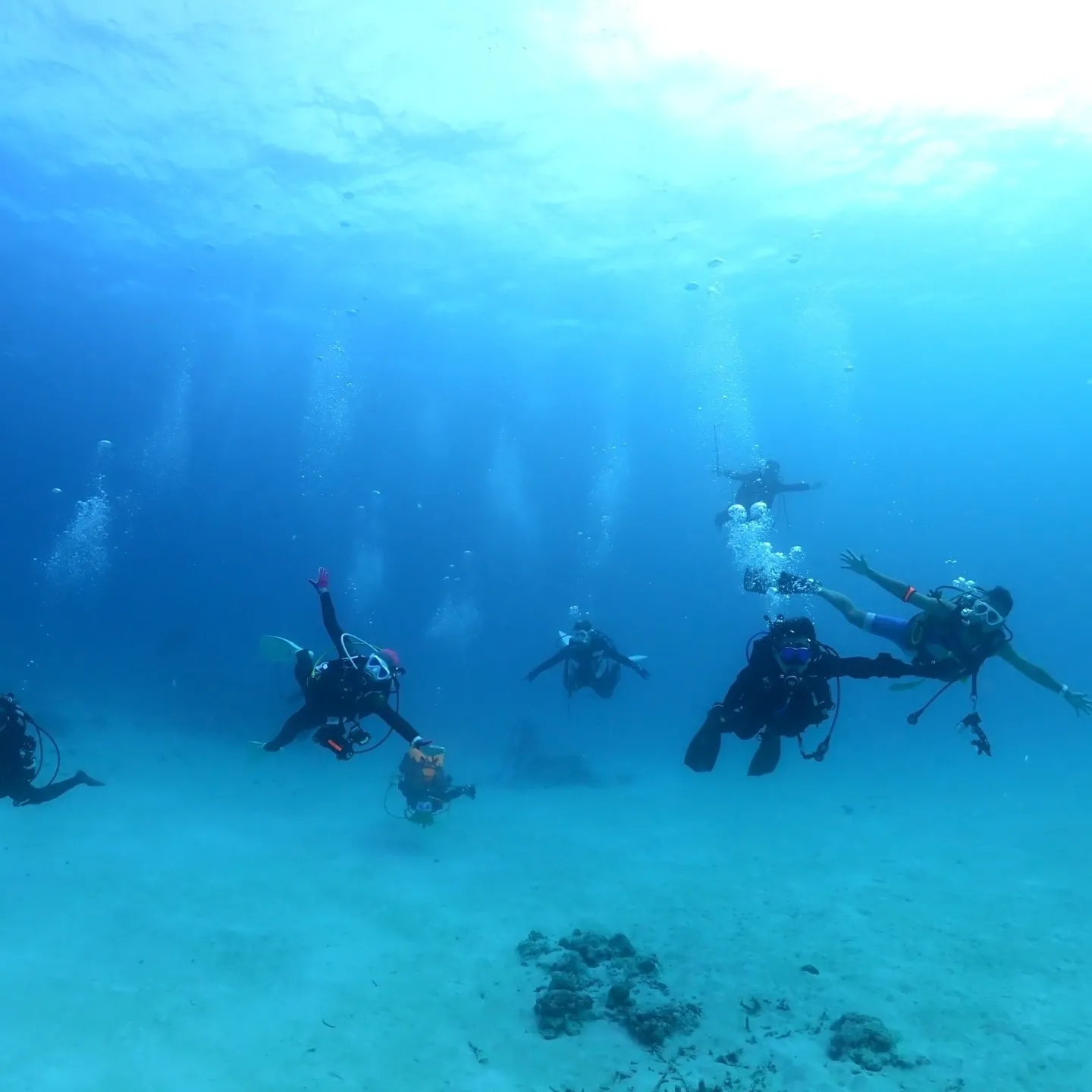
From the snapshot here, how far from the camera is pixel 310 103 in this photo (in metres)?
20.5

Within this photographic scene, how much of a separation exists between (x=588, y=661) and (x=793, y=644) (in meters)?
7.79

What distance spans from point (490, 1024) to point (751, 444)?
294 feet

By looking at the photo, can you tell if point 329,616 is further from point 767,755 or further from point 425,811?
point 425,811

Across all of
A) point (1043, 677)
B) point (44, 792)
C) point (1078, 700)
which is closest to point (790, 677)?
point (1043, 677)

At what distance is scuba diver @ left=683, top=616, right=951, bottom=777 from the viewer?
24.1ft

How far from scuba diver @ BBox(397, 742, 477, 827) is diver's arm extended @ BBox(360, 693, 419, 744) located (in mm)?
6643

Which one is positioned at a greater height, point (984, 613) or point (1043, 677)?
point (984, 613)

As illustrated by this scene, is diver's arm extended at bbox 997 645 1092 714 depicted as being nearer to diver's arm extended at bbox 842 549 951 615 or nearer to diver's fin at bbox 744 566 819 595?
diver's arm extended at bbox 842 549 951 615

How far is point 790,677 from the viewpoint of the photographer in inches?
285

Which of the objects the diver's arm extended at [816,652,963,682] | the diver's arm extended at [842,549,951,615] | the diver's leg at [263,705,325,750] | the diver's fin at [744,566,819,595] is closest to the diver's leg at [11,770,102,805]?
the diver's leg at [263,705,325,750]

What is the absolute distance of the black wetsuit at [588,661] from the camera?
14641mm

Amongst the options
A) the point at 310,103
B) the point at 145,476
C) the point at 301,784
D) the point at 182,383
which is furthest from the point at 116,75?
the point at 145,476

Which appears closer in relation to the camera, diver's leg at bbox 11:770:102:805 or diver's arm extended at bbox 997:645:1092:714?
diver's arm extended at bbox 997:645:1092:714

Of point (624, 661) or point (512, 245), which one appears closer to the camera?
point (624, 661)
